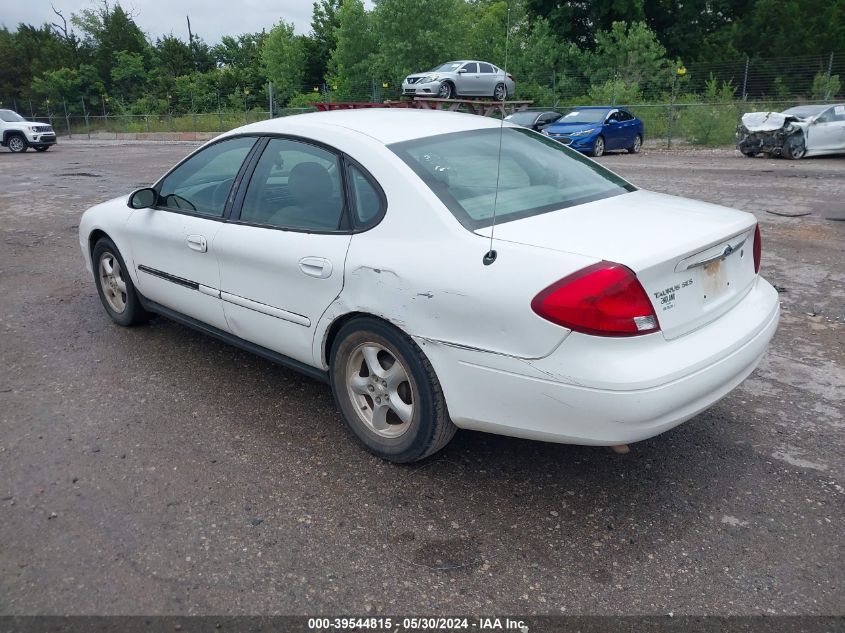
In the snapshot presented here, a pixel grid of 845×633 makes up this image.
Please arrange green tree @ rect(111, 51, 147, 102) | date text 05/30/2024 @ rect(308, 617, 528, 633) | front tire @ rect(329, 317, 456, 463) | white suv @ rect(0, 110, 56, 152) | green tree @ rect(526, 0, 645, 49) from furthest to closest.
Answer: green tree @ rect(111, 51, 147, 102) → green tree @ rect(526, 0, 645, 49) → white suv @ rect(0, 110, 56, 152) → front tire @ rect(329, 317, 456, 463) → date text 05/30/2024 @ rect(308, 617, 528, 633)

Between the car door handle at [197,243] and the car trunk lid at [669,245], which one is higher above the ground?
the car trunk lid at [669,245]

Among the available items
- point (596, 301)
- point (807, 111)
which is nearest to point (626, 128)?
point (807, 111)

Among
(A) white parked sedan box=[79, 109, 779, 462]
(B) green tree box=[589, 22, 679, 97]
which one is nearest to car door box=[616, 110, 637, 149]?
(B) green tree box=[589, 22, 679, 97]

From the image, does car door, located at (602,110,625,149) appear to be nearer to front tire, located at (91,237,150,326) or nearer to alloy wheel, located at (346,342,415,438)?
front tire, located at (91,237,150,326)

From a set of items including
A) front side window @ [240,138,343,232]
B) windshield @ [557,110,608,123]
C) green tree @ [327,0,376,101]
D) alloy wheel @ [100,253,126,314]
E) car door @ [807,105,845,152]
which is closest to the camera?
front side window @ [240,138,343,232]

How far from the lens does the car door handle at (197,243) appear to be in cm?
409

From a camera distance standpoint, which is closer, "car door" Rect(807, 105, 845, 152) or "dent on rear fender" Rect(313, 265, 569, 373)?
"dent on rear fender" Rect(313, 265, 569, 373)

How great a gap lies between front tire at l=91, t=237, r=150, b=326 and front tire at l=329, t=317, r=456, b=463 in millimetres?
2287

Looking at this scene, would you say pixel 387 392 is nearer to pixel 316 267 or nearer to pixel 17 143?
pixel 316 267

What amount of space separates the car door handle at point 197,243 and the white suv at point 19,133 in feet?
84.3

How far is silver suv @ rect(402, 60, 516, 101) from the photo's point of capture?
25625 mm

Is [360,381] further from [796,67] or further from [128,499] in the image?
[796,67]

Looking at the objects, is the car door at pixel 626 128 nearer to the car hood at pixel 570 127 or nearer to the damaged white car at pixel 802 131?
the car hood at pixel 570 127

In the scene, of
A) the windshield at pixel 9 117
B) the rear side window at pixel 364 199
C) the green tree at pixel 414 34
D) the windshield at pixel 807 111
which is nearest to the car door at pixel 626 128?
the windshield at pixel 807 111
